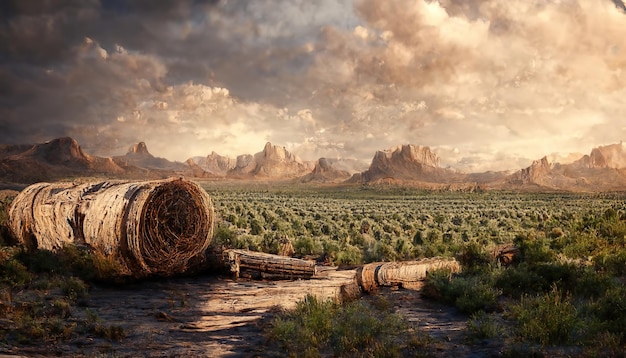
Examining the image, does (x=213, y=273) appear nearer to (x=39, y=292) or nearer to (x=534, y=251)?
(x=39, y=292)

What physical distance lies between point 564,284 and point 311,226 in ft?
54.8

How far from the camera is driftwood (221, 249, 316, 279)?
39.2 feet

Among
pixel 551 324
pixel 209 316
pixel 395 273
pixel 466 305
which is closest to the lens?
pixel 551 324

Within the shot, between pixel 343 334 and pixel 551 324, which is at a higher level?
pixel 551 324

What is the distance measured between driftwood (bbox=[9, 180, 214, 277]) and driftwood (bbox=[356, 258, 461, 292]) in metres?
4.32

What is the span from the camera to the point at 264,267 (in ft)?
39.4

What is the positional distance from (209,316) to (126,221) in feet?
9.85

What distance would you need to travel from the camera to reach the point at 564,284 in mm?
9180

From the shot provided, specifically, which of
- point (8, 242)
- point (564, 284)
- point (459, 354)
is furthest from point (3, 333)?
point (564, 284)

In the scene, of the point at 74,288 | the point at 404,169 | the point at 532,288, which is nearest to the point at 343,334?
the point at 532,288

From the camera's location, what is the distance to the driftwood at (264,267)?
11953 mm

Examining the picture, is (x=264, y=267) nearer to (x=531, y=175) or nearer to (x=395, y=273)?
(x=395, y=273)

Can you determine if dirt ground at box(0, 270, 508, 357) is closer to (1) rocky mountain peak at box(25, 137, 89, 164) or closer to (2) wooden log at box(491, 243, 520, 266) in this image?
(2) wooden log at box(491, 243, 520, 266)

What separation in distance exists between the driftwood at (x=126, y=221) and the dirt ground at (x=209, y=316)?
2.78 ft
